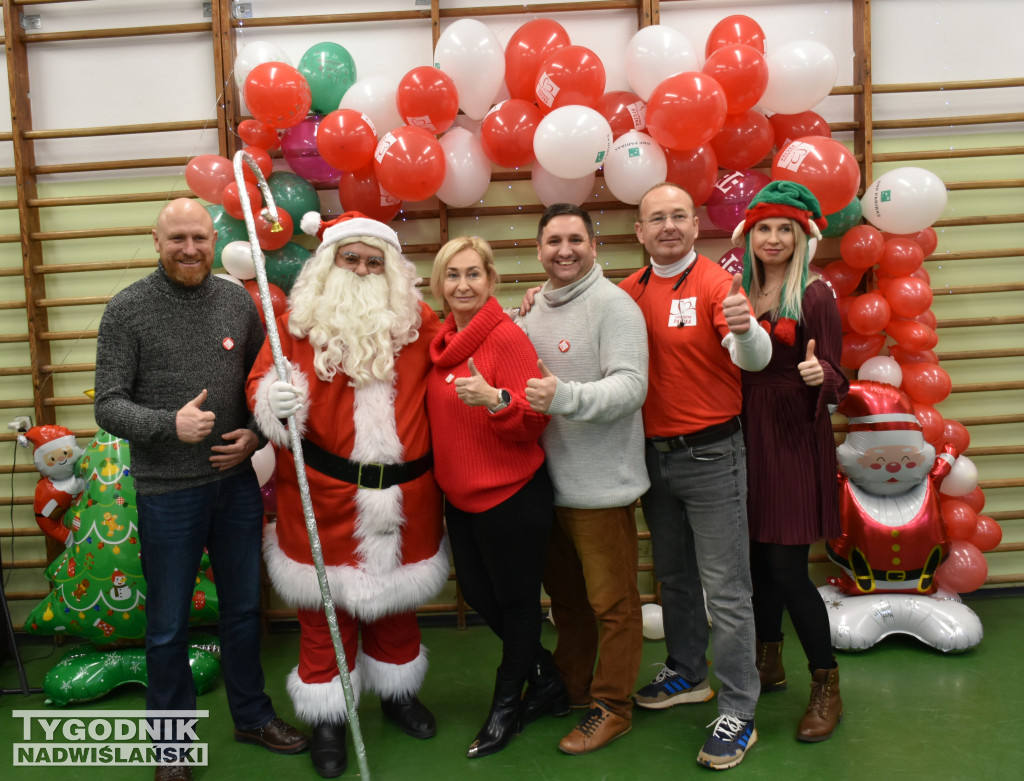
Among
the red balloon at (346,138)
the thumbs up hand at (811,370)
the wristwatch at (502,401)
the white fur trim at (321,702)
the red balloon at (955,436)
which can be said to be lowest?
the white fur trim at (321,702)

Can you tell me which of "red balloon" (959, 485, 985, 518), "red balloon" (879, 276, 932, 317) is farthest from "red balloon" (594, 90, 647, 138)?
"red balloon" (959, 485, 985, 518)

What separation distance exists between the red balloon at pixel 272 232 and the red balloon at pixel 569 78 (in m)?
1.16

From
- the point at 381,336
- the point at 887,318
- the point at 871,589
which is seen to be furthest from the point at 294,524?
the point at 887,318

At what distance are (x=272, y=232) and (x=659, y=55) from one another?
1.74 m

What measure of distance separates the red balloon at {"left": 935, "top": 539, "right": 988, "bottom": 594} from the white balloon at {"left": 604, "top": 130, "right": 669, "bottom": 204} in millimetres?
2039

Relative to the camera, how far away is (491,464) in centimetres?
216

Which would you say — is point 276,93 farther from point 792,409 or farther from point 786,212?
point 792,409

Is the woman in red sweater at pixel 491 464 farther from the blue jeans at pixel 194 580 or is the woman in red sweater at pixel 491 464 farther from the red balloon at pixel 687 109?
the red balloon at pixel 687 109

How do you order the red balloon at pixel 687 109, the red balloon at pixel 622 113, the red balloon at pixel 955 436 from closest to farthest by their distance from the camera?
the red balloon at pixel 687 109, the red balloon at pixel 622 113, the red balloon at pixel 955 436

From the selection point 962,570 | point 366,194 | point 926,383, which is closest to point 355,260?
point 366,194

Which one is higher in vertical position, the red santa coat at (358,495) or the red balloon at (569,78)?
the red balloon at (569,78)

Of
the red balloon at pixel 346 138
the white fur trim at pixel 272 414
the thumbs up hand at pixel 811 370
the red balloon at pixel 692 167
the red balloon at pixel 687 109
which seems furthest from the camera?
the red balloon at pixel 692 167

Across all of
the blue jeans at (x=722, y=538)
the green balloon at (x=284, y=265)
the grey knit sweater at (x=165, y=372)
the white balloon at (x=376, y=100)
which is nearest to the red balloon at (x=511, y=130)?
the white balloon at (x=376, y=100)

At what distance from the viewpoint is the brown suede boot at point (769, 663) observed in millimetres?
2607
